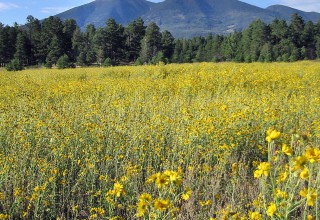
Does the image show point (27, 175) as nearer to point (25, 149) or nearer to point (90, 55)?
point (25, 149)

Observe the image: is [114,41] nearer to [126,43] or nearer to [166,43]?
[126,43]

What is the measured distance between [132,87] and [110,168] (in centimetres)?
508

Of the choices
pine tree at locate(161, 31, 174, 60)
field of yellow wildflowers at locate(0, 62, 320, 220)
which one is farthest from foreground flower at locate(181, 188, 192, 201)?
pine tree at locate(161, 31, 174, 60)

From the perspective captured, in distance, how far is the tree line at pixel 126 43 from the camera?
1642 inches

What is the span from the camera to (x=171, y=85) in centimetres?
869

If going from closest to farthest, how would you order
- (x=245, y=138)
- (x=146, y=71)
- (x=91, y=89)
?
(x=245, y=138) < (x=91, y=89) < (x=146, y=71)

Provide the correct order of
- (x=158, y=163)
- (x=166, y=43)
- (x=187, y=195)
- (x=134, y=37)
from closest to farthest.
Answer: (x=187, y=195), (x=158, y=163), (x=134, y=37), (x=166, y=43)

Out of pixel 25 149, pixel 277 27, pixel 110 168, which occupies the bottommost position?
pixel 110 168

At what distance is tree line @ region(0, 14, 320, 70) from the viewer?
41.7 metres

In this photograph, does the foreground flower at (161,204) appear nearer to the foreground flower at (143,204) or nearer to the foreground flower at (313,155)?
the foreground flower at (143,204)

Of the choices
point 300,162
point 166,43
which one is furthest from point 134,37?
point 300,162

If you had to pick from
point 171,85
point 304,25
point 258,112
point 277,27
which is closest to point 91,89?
point 171,85

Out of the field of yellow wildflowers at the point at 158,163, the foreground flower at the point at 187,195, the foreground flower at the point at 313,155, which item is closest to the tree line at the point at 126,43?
the field of yellow wildflowers at the point at 158,163

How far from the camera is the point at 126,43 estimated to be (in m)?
48.8
